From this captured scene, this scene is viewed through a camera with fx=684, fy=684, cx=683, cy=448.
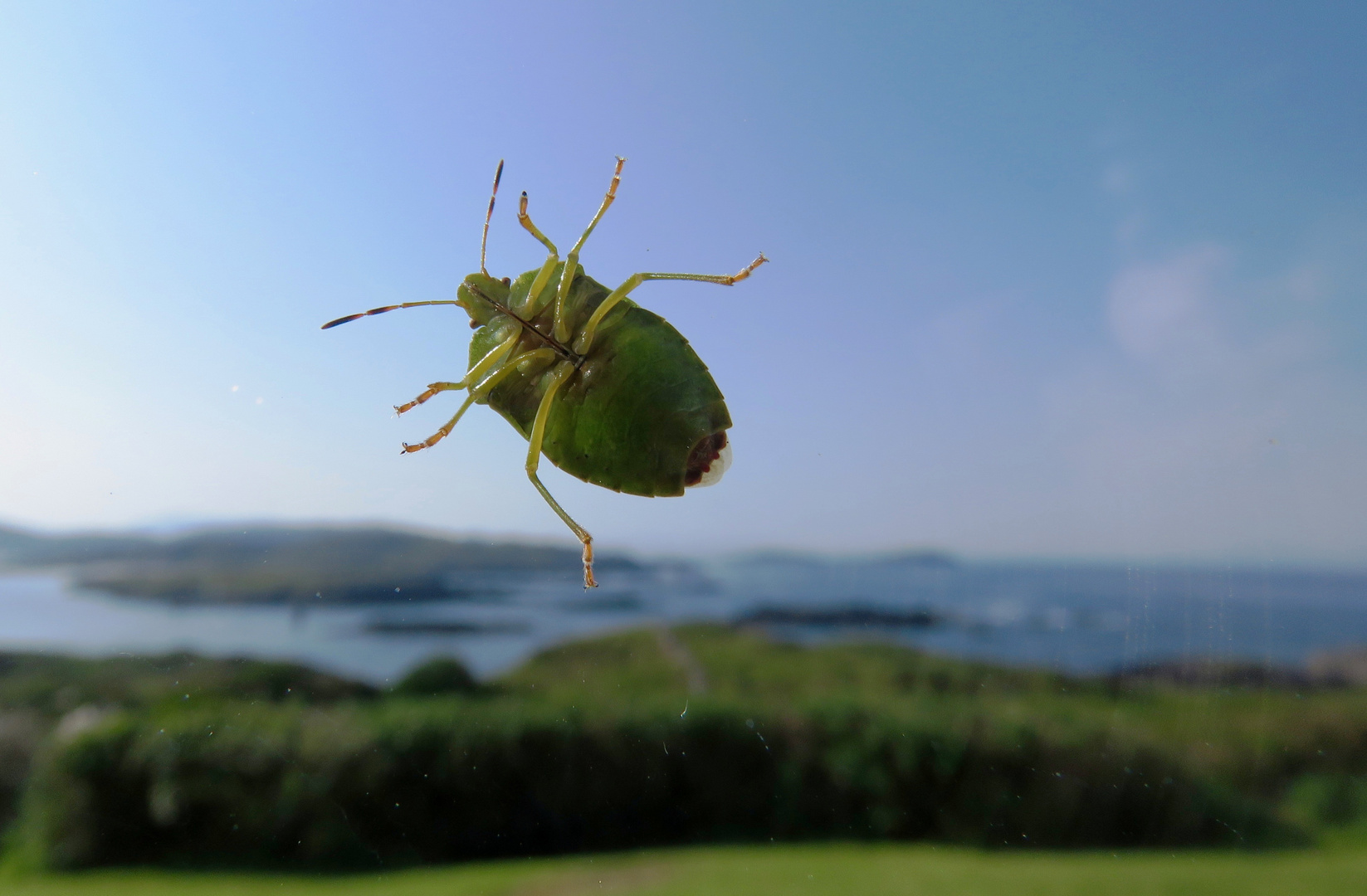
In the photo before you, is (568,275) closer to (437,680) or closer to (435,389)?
(435,389)

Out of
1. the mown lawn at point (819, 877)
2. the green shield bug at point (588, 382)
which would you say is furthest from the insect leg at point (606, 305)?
the mown lawn at point (819, 877)

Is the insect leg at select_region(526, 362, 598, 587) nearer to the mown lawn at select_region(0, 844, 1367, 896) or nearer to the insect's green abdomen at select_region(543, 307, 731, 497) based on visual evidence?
the insect's green abdomen at select_region(543, 307, 731, 497)

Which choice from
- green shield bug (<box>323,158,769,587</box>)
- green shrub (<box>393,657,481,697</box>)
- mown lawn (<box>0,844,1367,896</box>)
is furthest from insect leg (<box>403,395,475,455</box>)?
green shrub (<box>393,657,481,697</box>)

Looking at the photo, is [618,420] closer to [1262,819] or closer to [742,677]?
[742,677]

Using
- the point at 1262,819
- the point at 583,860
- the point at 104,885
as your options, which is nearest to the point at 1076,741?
the point at 1262,819

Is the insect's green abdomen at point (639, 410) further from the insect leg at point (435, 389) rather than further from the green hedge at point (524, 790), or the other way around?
the green hedge at point (524, 790)

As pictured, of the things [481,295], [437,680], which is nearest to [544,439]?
[481,295]
